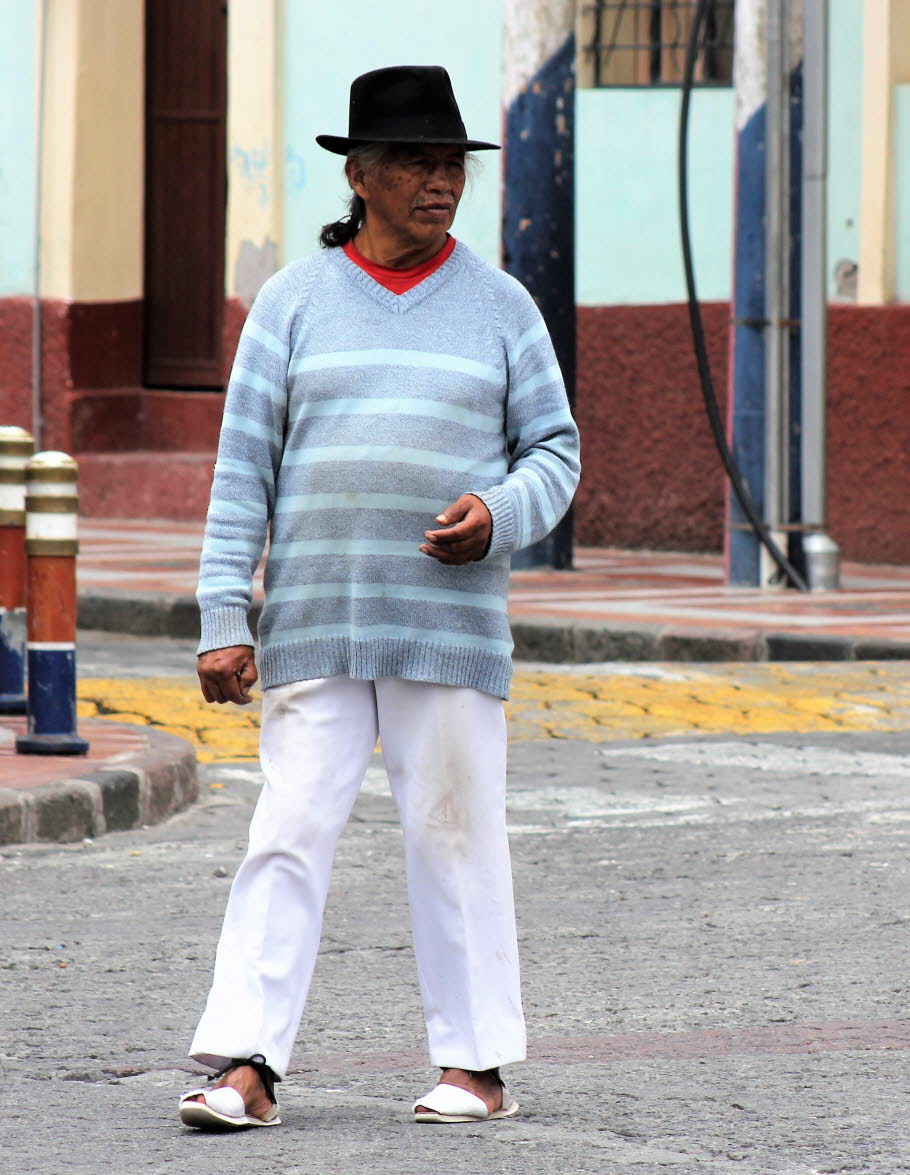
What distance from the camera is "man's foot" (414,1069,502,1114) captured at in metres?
4.18

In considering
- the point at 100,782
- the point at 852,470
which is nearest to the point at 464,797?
the point at 100,782

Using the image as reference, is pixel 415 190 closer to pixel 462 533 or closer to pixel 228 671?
pixel 462 533

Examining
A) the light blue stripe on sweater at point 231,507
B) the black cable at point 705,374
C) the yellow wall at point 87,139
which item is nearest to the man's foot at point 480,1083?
the light blue stripe on sweater at point 231,507

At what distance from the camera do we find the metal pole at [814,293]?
12758 millimetres

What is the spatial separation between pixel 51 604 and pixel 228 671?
3.44 metres

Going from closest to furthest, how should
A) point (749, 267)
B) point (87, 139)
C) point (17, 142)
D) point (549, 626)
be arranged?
point (549, 626)
point (749, 267)
point (87, 139)
point (17, 142)

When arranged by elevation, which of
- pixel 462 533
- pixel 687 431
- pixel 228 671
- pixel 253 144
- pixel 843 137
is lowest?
pixel 687 431

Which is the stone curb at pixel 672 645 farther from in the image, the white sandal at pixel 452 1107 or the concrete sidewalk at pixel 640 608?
the white sandal at pixel 452 1107

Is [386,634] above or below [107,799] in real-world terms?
above

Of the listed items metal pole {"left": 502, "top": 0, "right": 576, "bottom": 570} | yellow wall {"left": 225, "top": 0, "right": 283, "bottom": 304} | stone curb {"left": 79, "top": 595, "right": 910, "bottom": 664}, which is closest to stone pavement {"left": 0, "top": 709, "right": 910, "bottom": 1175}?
stone curb {"left": 79, "top": 595, "right": 910, "bottom": 664}

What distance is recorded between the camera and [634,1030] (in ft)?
15.8

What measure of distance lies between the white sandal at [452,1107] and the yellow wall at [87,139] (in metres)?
14.6

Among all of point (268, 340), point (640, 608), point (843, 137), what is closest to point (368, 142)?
point (268, 340)

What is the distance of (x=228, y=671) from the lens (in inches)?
166
